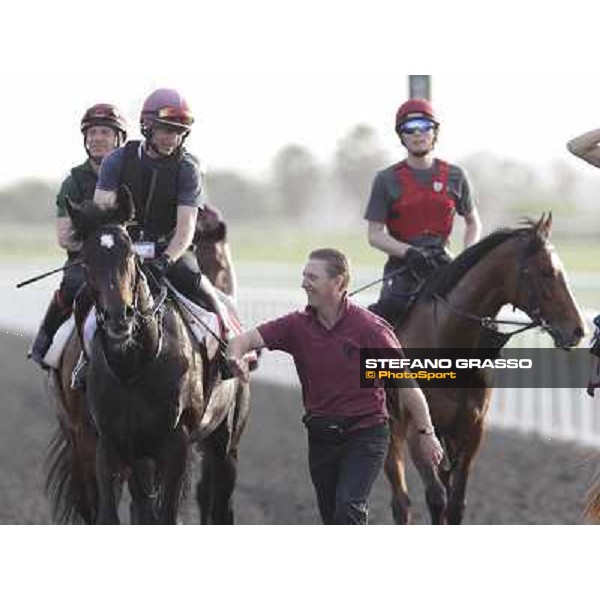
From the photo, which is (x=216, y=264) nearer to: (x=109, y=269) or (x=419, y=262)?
(x=419, y=262)

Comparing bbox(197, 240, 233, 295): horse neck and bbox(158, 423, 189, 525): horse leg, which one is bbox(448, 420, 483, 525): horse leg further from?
bbox(158, 423, 189, 525): horse leg

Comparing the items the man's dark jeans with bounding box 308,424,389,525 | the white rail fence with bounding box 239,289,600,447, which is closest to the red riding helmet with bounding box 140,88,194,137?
the man's dark jeans with bounding box 308,424,389,525

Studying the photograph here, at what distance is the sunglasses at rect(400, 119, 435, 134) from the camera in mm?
8836

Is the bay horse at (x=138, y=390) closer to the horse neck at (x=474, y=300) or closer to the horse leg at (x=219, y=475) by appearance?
the horse leg at (x=219, y=475)

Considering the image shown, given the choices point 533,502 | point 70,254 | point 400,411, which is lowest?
point 533,502

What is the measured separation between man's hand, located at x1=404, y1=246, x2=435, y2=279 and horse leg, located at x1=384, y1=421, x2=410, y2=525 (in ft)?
2.80

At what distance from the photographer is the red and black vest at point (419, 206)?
902cm

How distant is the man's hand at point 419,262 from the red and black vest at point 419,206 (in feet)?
0.34

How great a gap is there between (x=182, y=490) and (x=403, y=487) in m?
1.27

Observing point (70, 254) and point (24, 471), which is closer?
point (70, 254)

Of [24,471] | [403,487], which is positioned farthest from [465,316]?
[24,471]

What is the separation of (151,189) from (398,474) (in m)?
2.13
